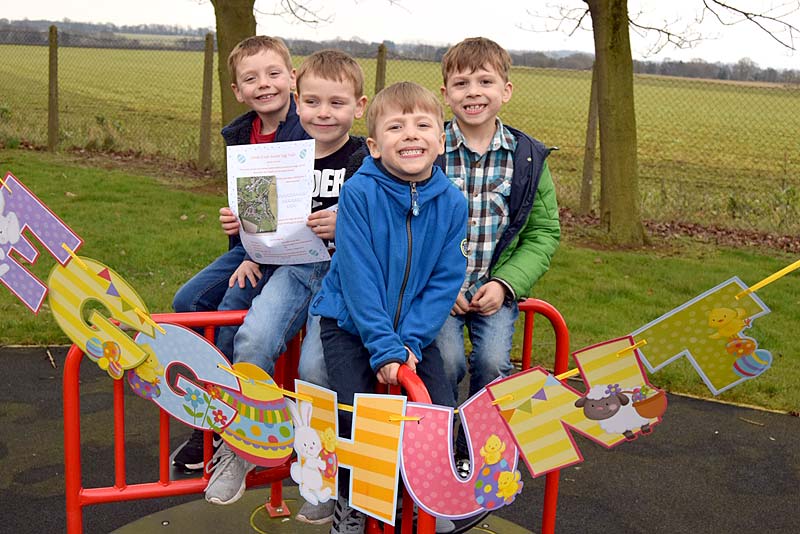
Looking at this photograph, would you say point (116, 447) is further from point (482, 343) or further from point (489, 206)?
point (489, 206)

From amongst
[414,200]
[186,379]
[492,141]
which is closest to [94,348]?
[186,379]

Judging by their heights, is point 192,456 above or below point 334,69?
below

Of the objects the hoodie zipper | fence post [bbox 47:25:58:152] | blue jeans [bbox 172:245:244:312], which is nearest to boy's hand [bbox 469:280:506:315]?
the hoodie zipper

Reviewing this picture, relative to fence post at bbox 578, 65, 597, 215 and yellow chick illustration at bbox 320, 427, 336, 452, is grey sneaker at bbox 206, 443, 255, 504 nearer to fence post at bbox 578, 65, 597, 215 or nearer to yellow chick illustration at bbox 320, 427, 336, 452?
yellow chick illustration at bbox 320, 427, 336, 452

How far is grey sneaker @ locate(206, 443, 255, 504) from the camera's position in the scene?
322cm

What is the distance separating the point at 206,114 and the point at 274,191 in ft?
32.4

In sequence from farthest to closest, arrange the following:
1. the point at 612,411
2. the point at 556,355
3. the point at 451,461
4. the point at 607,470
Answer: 1. the point at 607,470
2. the point at 556,355
3. the point at 612,411
4. the point at 451,461

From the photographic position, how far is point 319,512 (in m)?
3.62

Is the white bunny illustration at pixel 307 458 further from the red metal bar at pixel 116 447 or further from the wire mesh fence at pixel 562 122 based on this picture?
the wire mesh fence at pixel 562 122

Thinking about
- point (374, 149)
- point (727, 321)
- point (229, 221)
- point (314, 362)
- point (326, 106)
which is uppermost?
point (326, 106)

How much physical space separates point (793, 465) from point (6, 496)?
371 cm

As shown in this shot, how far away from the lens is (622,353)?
2.76 metres

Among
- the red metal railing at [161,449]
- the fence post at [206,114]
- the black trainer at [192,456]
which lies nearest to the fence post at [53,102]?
the fence post at [206,114]

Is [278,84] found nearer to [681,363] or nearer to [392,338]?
[392,338]
